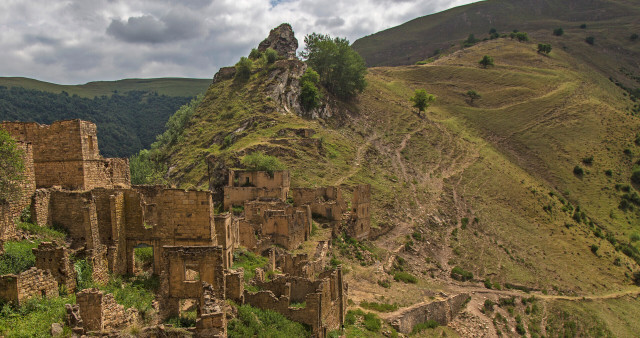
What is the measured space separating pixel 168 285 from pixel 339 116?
214 feet

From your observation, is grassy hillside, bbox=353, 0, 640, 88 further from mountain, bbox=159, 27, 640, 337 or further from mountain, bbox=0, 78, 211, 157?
mountain, bbox=0, 78, 211, 157

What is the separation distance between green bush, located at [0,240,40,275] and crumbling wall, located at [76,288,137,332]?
2.20 meters

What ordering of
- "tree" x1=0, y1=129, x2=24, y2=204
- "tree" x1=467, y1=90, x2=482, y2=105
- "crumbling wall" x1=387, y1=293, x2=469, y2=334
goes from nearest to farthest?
"tree" x1=0, y1=129, x2=24, y2=204 → "crumbling wall" x1=387, y1=293, x2=469, y2=334 → "tree" x1=467, y1=90, x2=482, y2=105

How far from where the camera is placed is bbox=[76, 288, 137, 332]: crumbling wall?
34.3ft

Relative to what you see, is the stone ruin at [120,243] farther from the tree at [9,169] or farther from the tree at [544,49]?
the tree at [544,49]

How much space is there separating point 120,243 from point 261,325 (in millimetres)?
5597

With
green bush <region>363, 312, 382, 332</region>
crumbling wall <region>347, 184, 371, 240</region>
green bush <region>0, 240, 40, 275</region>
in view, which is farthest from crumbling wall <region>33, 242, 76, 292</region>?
crumbling wall <region>347, 184, 371, 240</region>

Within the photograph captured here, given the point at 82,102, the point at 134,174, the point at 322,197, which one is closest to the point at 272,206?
the point at 322,197

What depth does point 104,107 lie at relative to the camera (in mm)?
143375

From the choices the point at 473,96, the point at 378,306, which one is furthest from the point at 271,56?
the point at 378,306

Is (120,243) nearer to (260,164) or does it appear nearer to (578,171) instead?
(260,164)

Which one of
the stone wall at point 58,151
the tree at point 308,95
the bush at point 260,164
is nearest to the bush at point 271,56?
the tree at point 308,95

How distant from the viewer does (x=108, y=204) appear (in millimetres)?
15219

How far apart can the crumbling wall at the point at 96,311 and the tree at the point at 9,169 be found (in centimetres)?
497
